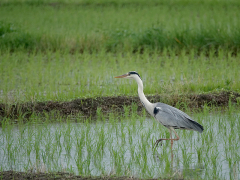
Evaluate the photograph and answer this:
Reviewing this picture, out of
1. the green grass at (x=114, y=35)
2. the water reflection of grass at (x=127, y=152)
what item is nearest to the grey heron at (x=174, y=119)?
the water reflection of grass at (x=127, y=152)

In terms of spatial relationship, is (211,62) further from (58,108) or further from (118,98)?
(58,108)

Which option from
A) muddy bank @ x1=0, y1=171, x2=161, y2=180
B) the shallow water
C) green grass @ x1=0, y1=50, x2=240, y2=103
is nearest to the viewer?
muddy bank @ x1=0, y1=171, x2=161, y2=180

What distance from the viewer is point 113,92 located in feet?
25.1

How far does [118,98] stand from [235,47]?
18.6 feet

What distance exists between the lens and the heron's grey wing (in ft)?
17.0

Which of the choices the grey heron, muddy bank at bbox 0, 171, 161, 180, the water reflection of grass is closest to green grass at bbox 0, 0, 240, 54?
the water reflection of grass

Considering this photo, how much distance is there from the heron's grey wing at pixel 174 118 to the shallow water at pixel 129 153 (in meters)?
0.28

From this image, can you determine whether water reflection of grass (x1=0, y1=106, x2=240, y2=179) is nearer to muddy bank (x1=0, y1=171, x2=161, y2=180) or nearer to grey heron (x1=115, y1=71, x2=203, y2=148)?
muddy bank (x1=0, y1=171, x2=161, y2=180)

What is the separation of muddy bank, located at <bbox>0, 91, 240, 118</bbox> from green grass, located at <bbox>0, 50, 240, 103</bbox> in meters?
0.18

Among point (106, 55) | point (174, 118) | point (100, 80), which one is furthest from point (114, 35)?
point (174, 118)

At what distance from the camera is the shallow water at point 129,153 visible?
14.3ft

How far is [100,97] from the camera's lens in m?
7.32

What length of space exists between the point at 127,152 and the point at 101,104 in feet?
7.13

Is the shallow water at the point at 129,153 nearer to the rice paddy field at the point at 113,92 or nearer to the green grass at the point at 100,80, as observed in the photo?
the rice paddy field at the point at 113,92
